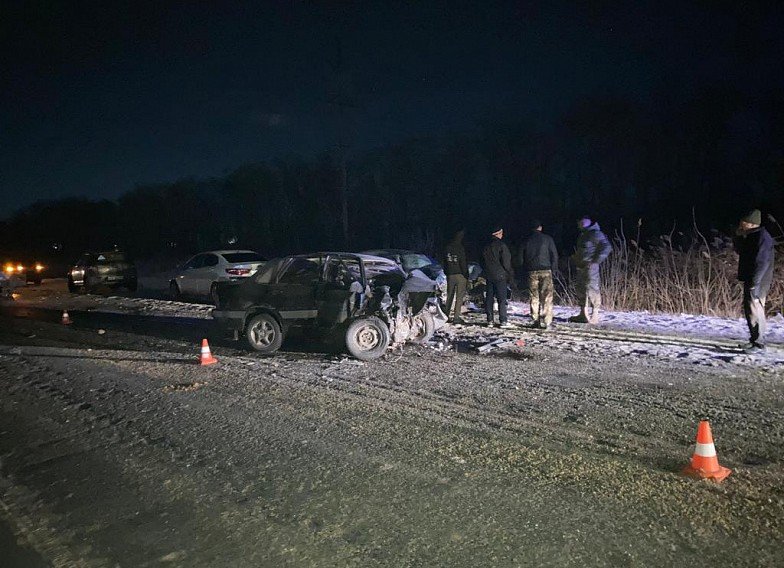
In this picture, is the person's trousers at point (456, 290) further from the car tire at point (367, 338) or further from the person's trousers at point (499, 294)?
the car tire at point (367, 338)

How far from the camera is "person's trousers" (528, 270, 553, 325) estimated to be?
438 inches

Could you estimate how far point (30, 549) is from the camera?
3.73 meters

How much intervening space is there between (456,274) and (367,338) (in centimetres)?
363

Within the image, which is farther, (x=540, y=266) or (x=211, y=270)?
(x=211, y=270)

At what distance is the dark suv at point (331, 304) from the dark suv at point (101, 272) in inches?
592

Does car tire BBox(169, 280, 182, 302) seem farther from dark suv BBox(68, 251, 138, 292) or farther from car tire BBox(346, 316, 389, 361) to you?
car tire BBox(346, 316, 389, 361)

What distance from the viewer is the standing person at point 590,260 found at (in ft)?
36.5

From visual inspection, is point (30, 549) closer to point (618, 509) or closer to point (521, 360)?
point (618, 509)

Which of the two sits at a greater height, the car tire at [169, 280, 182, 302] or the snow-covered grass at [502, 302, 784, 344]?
the car tire at [169, 280, 182, 302]

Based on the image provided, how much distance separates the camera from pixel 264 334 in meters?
9.79

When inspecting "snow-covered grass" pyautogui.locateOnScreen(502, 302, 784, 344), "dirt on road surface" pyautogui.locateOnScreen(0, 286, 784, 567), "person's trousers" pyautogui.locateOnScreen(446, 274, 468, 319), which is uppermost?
"person's trousers" pyautogui.locateOnScreen(446, 274, 468, 319)

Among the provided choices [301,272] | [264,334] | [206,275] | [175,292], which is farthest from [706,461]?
[175,292]

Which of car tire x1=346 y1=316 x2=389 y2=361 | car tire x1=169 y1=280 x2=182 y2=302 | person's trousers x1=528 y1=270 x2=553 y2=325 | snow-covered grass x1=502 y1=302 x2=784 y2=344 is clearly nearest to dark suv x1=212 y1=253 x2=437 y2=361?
car tire x1=346 y1=316 x2=389 y2=361

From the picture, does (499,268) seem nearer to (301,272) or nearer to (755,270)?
(301,272)
